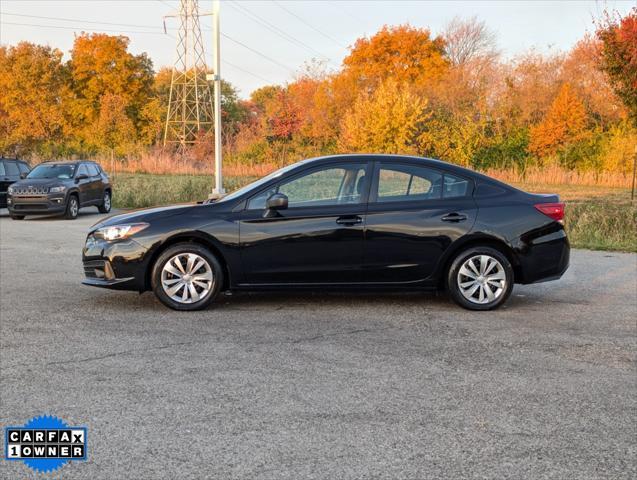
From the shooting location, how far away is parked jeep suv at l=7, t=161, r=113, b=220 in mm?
19094

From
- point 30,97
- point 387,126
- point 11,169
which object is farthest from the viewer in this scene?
point 30,97

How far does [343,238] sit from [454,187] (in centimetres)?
137

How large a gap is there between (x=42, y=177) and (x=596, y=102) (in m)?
34.2

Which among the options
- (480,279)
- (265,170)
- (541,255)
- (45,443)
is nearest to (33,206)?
(480,279)

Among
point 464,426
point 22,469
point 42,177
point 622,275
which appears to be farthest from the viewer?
point 42,177

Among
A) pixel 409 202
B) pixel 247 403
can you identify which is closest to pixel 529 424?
pixel 247 403

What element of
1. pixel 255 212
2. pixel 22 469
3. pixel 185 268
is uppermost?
pixel 255 212

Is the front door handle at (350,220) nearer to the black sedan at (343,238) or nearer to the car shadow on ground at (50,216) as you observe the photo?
the black sedan at (343,238)

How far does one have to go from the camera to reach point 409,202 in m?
7.82

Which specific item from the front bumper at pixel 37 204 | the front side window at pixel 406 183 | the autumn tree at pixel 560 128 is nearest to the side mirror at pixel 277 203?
the front side window at pixel 406 183

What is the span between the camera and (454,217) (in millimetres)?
7734

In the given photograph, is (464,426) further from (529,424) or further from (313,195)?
(313,195)

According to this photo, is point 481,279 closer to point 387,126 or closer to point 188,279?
point 188,279

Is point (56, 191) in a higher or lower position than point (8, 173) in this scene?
lower
